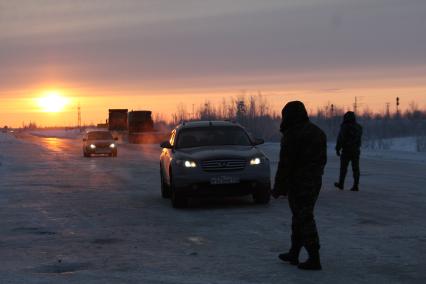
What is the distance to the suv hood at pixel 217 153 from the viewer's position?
42.3 feet

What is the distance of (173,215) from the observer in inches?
479

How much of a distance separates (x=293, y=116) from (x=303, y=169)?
590 mm

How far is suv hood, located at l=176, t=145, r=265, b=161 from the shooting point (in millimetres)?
12891

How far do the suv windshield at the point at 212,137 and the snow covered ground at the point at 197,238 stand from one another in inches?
50.3

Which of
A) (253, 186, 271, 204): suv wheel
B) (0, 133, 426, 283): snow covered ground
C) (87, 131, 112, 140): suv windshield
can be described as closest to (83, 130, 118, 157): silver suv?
(87, 131, 112, 140): suv windshield

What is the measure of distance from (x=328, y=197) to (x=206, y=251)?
6928 mm

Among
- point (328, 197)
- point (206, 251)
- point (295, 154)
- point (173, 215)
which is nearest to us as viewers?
point (295, 154)

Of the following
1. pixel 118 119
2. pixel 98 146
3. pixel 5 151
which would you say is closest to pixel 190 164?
pixel 98 146

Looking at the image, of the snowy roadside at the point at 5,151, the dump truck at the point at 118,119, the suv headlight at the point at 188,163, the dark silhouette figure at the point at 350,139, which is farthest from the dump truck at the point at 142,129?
the suv headlight at the point at 188,163

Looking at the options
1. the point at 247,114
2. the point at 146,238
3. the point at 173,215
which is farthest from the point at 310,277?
the point at 247,114

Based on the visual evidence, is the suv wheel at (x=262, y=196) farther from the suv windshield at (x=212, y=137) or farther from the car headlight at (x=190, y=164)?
the car headlight at (x=190, y=164)

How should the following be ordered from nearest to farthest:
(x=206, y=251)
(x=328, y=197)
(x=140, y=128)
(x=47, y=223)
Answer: (x=206, y=251)
(x=47, y=223)
(x=328, y=197)
(x=140, y=128)

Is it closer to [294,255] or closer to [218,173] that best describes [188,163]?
[218,173]

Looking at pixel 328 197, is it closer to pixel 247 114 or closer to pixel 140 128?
pixel 140 128
